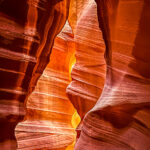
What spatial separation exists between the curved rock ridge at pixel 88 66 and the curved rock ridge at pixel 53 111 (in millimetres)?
650

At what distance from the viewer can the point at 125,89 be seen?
243 cm

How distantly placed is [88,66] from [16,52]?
2470 mm

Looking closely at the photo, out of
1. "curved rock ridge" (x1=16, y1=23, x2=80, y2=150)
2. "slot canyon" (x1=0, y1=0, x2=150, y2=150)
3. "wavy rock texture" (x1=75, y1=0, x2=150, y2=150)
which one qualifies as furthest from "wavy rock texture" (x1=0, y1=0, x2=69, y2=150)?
"curved rock ridge" (x1=16, y1=23, x2=80, y2=150)

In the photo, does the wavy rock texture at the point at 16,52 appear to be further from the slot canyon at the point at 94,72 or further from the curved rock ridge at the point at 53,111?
the curved rock ridge at the point at 53,111

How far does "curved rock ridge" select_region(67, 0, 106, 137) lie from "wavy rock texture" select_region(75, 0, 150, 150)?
7.68ft

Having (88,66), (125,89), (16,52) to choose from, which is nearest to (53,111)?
(88,66)

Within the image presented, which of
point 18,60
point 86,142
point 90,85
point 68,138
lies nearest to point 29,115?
point 68,138

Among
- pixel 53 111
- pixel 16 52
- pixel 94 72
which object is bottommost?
pixel 53 111

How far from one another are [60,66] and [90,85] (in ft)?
4.75

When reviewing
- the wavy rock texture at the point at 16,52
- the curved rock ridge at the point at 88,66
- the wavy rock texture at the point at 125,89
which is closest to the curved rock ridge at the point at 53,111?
the curved rock ridge at the point at 88,66

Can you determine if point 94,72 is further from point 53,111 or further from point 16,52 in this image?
point 16,52

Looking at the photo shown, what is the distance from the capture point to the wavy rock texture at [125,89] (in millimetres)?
2230

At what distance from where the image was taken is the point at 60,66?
641 cm

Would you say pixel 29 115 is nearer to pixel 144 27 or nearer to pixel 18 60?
pixel 18 60
